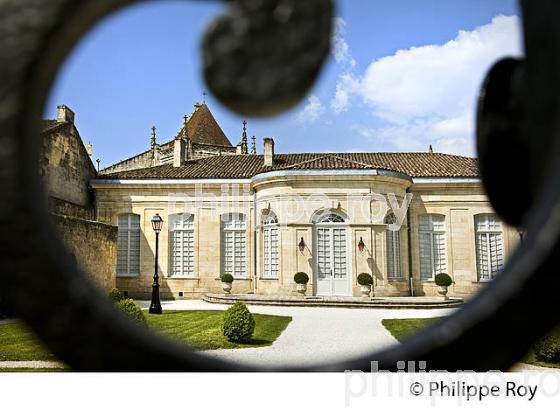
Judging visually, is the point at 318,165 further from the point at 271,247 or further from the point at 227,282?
the point at 227,282

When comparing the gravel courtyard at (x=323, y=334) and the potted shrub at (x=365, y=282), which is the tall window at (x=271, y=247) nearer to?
the gravel courtyard at (x=323, y=334)

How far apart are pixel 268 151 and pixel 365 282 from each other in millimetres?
8445

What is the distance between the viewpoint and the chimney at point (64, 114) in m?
20.7

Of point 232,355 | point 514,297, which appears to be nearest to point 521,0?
point 514,297

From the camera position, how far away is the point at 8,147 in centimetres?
82

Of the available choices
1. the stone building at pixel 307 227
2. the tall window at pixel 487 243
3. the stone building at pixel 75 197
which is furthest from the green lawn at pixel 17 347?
the tall window at pixel 487 243

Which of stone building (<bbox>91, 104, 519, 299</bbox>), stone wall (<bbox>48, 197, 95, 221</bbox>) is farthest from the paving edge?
stone wall (<bbox>48, 197, 95, 221</bbox>)

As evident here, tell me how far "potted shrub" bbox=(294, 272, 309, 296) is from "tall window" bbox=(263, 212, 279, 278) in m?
1.39

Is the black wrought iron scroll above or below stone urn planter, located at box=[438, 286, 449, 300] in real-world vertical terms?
above

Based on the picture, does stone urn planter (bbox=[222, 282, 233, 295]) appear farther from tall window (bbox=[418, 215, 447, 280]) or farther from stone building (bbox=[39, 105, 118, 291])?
tall window (bbox=[418, 215, 447, 280])

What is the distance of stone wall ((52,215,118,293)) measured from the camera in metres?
15.1

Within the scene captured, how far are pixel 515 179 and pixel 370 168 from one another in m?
18.8

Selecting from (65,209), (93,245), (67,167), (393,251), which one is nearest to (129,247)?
(67,167)
